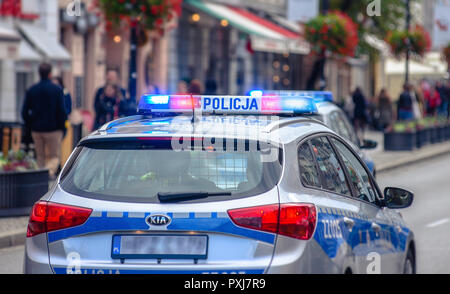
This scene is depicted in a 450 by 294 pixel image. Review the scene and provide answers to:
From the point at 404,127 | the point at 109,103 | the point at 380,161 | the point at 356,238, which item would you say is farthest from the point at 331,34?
the point at 356,238

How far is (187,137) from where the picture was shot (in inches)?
227

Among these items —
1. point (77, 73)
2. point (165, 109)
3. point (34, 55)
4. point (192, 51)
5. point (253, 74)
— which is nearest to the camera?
point (165, 109)

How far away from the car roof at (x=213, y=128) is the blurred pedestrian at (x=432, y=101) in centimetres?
4035

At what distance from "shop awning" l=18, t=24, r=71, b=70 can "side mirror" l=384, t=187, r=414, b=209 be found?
19517 millimetres

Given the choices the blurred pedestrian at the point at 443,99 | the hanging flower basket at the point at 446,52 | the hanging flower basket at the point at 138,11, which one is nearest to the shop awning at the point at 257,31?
the blurred pedestrian at the point at 443,99

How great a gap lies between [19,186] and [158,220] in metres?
7.89

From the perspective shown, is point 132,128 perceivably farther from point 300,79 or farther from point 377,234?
point 300,79

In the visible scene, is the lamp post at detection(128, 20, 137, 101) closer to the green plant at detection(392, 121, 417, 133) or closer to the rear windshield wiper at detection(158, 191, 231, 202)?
the green plant at detection(392, 121, 417, 133)

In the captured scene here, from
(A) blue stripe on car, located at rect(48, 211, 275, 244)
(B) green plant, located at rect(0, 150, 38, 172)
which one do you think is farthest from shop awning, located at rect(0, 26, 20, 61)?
(A) blue stripe on car, located at rect(48, 211, 275, 244)

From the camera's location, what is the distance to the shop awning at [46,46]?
1025 inches

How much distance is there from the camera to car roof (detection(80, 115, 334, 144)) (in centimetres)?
580

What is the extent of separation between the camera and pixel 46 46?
26.4 m

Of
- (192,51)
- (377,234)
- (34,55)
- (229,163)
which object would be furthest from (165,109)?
(192,51)
